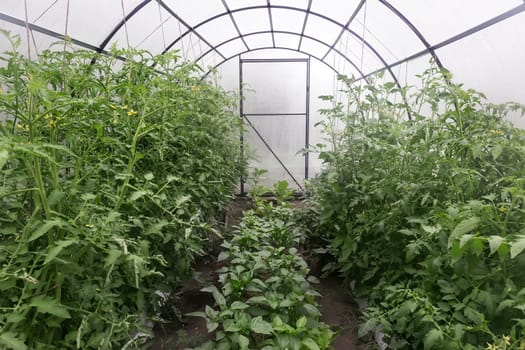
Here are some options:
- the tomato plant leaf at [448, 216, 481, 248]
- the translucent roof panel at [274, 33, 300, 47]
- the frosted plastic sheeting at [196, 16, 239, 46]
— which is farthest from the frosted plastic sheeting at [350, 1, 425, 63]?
the tomato plant leaf at [448, 216, 481, 248]

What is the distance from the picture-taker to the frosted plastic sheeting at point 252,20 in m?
5.14

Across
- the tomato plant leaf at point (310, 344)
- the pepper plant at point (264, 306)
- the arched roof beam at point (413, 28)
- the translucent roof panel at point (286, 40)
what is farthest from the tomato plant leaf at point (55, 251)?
the translucent roof panel at point (286, 40)

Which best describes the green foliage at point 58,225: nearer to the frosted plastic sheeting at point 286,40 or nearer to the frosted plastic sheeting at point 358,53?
the frosted plastic sheeting at point 358,53

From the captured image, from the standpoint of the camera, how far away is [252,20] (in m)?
5.41

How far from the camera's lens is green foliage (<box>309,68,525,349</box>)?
1.38 m

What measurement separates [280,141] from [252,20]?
8.14 ft

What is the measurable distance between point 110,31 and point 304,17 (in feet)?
9.18

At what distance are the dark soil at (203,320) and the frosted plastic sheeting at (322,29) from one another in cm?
344

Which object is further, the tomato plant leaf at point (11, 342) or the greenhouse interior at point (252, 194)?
the greenhouse interior at point (252, 194)

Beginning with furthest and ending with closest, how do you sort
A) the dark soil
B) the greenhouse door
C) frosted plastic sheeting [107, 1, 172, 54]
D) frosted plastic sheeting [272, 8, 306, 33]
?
the greenhouse door
frosted plastic sheeting [272, 8, 306, 33]
frosted plastic sheeting [107, 1, 172, 54]
the dark soil

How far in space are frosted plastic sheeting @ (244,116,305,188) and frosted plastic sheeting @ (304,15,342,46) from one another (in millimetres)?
1698

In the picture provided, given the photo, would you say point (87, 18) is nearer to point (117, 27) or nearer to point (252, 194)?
point (117, 27)

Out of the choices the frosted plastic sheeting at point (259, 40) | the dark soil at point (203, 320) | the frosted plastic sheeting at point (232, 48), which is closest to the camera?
the dark soil at point (203, 320)

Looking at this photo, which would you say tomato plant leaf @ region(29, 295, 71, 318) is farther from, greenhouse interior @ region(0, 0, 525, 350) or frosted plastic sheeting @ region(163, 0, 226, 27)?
frosted plastic sheeting @ region(163, 0, 226, 27)
